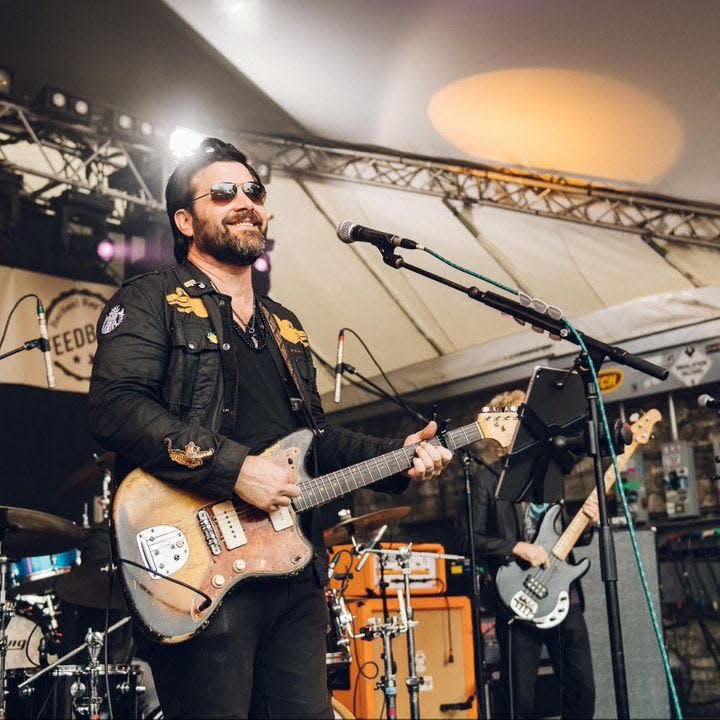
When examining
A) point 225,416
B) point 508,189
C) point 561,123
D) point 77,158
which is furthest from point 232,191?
point 77,158

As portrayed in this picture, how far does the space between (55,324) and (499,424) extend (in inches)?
219

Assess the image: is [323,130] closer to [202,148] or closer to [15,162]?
[15,162]

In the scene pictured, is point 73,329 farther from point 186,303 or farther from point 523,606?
point 186,303

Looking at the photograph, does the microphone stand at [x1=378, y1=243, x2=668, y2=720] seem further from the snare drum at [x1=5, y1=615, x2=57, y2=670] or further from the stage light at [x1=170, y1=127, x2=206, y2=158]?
the stage light at [x1=170, y1=127, x2=206, y2=158]

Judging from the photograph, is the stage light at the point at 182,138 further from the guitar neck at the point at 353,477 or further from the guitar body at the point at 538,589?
the guitar neck at the point at 353,477

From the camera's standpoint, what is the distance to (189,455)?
234 cm

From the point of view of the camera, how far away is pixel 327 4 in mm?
5629

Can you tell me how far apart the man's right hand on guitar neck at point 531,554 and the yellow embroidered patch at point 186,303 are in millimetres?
3381

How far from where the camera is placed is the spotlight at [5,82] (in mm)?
6797

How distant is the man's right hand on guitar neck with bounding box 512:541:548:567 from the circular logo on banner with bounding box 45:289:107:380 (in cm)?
419

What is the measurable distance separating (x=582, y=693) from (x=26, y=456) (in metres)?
4.81

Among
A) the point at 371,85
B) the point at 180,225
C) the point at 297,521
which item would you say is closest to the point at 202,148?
the point at 180,225

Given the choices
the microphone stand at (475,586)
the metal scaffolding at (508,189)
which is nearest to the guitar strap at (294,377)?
the microphone stand at (475,586)

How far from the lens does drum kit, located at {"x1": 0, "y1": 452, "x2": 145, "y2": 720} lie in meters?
4.20
